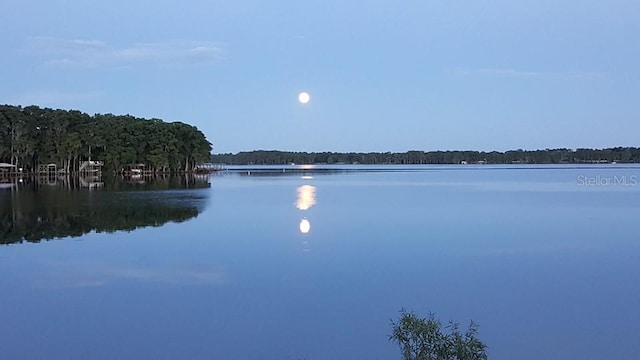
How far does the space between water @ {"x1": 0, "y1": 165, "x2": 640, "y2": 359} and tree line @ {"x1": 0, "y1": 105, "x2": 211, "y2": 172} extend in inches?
2096

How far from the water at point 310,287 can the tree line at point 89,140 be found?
53242 mm

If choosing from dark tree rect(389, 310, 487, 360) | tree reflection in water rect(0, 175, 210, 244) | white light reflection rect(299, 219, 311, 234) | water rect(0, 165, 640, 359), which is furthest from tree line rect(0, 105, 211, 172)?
dark tree rect(389, 310, 487, 360)

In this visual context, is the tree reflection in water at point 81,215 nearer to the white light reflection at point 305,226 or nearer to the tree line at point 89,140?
the white light reflection at point 305,226

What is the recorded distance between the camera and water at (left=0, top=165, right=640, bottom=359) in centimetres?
878

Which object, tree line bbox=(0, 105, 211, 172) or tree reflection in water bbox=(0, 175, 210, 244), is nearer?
tree reflection in water bbox=(0, 175, 210, 244)

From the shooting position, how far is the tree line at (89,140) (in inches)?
2830

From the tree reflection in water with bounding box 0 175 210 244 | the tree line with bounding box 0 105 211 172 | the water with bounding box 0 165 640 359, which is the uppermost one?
the tree line with bounding box 0 105 211 172

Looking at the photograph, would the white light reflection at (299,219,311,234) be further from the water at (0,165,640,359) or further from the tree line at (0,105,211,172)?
the tree line at (0,105,211,172)

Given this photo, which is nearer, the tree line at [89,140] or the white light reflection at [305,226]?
the white light reflection at [305,226]

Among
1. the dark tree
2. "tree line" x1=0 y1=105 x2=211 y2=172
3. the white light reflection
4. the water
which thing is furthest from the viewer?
"tree line" x1=0 y1=105 x2=211 y2=172

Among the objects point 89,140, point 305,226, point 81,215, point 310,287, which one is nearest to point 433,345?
point 310,287

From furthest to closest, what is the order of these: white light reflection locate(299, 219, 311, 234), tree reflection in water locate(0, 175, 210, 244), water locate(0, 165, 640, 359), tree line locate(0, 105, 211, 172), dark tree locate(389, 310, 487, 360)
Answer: tree line locate(0, 105, 211, 172) → white light reflection locate(299, 219, 311, 234) → tree reflection in water locate(0, 175, 210, 244) → water locate(0, 165, 640, 359) → dark tree locate(389, 310, 487, 360)

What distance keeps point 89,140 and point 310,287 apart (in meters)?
69.8

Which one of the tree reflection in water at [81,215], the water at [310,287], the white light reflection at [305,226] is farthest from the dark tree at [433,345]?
the tree reflection in water at [81,215]
